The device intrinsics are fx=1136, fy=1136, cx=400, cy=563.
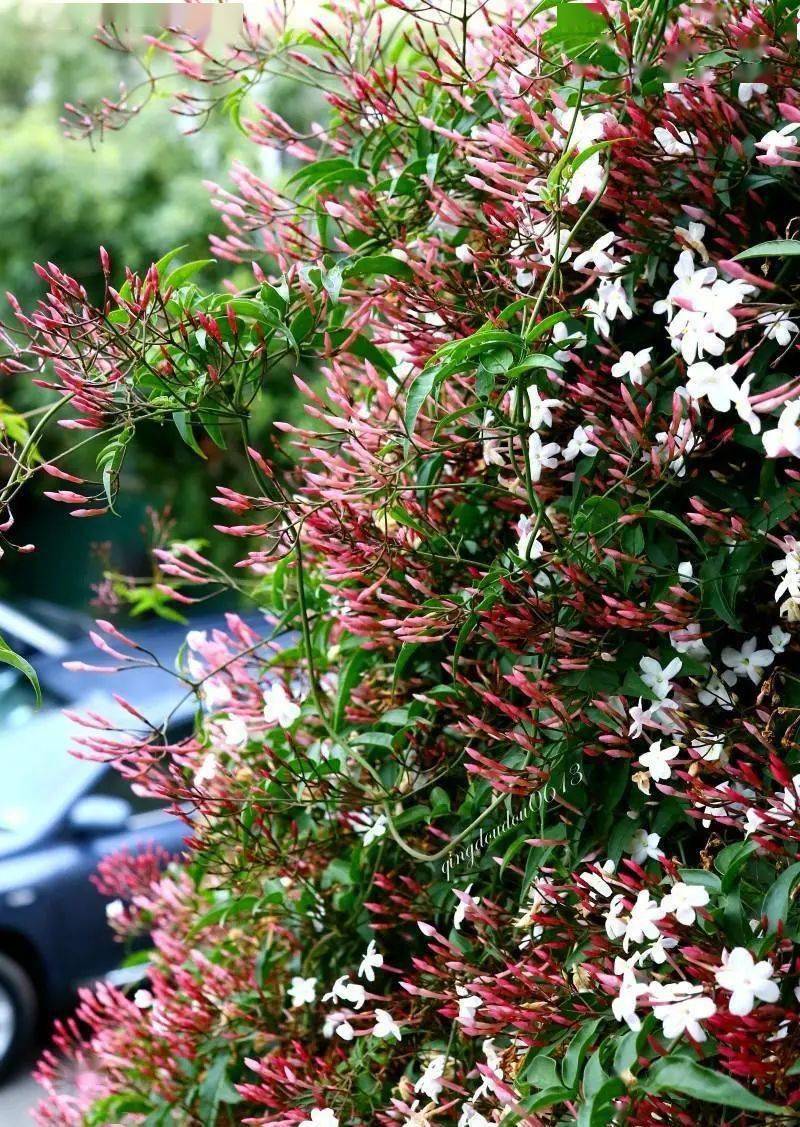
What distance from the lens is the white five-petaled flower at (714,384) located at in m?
0.94

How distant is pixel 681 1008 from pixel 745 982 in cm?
6

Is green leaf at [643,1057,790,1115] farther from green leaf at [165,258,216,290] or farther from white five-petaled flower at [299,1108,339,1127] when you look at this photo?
green leaf at [165,258,216,290]

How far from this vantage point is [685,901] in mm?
915

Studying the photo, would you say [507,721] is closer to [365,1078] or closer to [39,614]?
[365,1078]

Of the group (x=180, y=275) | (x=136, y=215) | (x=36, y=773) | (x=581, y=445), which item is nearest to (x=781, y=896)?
(x=581, y=445)

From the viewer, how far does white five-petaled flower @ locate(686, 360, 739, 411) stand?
3.09ft

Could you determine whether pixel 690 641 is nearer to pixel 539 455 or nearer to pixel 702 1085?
pixel 539 455

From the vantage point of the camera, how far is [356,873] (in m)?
1.34

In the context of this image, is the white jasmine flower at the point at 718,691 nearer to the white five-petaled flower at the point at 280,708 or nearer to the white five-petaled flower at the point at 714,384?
the white five-petaled flower at the point at 714,384

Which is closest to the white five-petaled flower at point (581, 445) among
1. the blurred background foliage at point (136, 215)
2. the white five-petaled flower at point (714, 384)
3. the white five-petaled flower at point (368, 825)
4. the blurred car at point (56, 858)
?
the white five-petaled flower at point (714, 384)

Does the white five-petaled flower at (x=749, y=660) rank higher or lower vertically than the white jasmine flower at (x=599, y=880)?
higher

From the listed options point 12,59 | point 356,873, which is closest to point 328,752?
point 356,873

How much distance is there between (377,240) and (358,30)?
14.1 inches

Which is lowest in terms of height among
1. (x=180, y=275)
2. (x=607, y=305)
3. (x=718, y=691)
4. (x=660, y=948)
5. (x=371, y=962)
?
(x=660, y=948)
